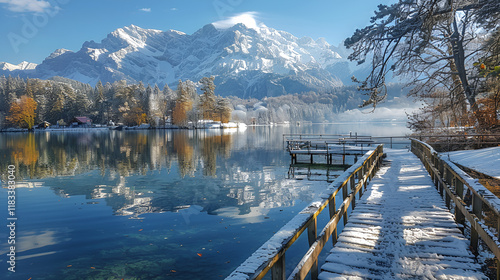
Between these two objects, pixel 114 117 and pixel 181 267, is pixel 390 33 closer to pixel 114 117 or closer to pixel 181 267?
pixel 181 267

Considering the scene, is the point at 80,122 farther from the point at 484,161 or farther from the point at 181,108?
the point at 484,161

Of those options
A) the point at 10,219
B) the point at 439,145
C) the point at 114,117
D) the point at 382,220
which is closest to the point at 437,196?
the point at 382,220

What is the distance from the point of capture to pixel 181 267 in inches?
321

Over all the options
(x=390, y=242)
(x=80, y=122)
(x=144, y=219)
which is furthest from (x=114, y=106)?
(x=390, y=242)

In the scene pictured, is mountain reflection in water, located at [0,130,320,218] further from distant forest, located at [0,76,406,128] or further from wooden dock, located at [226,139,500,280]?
distant forest, located at [0,76,406,128]

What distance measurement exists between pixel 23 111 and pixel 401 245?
133861 millimetres

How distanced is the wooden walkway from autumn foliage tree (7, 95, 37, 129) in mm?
131336

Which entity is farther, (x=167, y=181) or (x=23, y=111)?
(x=23, y=111)

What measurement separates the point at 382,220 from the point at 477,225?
235 centimetres

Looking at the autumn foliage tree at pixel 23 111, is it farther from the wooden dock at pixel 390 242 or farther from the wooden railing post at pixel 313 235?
the wooden railing post at pixel 313 235

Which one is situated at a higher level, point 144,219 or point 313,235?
point 313,235

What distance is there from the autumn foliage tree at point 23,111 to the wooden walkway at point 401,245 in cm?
13134

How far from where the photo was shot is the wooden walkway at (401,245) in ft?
15.3

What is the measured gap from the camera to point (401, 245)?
222 inches
